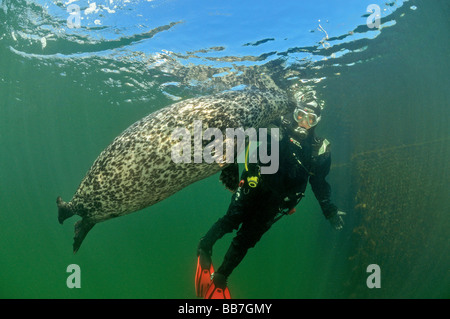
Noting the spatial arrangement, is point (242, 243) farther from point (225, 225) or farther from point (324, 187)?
point (324, 187)

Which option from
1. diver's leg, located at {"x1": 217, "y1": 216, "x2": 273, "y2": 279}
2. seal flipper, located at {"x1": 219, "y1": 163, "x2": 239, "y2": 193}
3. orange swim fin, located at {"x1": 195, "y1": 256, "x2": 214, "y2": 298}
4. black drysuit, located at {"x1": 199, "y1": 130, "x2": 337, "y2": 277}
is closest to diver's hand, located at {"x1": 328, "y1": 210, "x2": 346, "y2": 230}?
black drysuit, located at {"x1": 199, "y1": 130, "x2": 337, "y2": 277}

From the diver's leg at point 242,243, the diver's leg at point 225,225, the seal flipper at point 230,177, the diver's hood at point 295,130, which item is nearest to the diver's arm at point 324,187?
the diver's hood at point 295,130

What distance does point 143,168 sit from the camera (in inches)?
134

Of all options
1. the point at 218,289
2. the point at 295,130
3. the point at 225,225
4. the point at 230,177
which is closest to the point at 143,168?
the point at 230,177

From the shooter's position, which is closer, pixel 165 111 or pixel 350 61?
pixel 165 111

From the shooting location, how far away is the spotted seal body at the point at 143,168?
342 centimetres

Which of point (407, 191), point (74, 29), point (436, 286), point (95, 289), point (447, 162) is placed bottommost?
point (95, 289)

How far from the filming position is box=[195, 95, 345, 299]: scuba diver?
4.56 metres

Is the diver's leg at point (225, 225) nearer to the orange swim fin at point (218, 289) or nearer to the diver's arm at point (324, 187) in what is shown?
the orange swim fin at point (218, 289)

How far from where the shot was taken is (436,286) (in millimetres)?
10609

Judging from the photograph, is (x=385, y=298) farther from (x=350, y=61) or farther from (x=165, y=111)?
(x=165, y=111)

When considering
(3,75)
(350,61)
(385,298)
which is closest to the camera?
(385,298)

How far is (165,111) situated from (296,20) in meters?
5.49

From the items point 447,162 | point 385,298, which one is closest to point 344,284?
point 385,298
